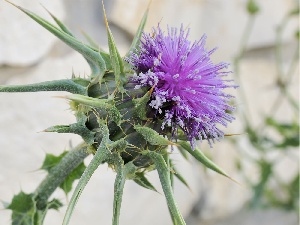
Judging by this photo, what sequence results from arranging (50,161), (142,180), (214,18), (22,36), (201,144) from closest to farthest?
(142,180), (50,161), (22,36), (201,144), (214,18)

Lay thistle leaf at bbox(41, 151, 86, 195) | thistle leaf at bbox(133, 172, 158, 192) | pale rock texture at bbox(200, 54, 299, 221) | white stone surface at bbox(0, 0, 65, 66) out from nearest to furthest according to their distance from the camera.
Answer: thistle leaf at bbox(133, 172, 158, 192), thistle leaf at bbox(41, 151, 86, 195), white stone surface at bbox(0, 0, 65, 66), pale rock texture at bbox(200, 54, 299, 221)

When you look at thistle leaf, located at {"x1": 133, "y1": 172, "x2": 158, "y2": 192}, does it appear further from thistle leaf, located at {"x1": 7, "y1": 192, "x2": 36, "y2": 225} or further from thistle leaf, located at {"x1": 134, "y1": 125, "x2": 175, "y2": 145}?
Result: thistle leaf, located at {"x1": 7, "y1": 192, "x2": 36, "y2": 225}

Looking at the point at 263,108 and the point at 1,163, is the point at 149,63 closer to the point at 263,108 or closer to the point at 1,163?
the point at 1,163

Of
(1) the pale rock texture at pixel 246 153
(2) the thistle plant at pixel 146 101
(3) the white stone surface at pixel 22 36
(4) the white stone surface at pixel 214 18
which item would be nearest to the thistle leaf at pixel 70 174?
(2) the thistle plant at pixel 146 101

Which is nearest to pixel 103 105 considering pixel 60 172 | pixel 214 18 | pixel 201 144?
pixel 60 172

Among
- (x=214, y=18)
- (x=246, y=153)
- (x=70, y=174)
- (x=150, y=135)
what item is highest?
(x=214, y=18)

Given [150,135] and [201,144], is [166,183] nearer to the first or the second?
[150,135]

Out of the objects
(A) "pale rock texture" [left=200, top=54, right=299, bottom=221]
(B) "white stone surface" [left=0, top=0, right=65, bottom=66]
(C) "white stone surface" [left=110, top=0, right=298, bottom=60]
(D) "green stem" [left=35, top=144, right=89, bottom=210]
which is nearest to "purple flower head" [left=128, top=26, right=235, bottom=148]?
(D) "green stem" [left=35, top=144, right=89, bottom=210]
